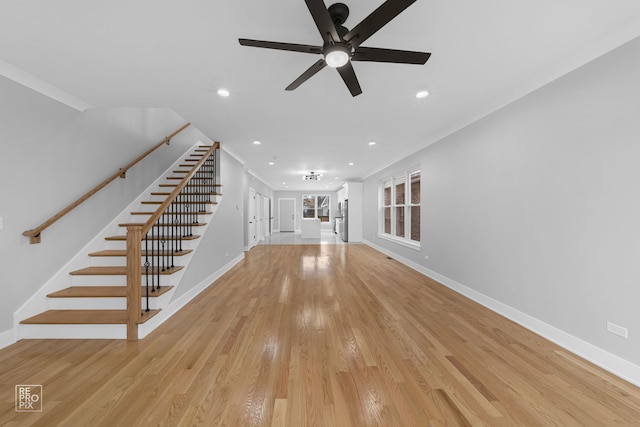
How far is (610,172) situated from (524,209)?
77cm

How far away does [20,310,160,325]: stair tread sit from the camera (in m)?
2.27

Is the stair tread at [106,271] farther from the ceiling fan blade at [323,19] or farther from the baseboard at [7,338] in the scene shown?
the ceiling fan blade at [323,19]

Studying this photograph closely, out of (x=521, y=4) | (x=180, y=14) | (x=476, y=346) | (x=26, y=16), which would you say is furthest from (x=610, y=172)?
(x=26, y=16)

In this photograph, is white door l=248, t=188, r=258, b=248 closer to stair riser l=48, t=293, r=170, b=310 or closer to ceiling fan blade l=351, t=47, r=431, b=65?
stair riser l=48, t=293, r=170, b=310

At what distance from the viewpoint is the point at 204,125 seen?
147 inches

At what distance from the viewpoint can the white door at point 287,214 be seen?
13656 mm

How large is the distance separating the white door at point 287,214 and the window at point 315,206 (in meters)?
0.68

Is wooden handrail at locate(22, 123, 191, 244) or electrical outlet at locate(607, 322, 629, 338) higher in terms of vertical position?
wooden handrail at locate(22, 123, 191, 244)

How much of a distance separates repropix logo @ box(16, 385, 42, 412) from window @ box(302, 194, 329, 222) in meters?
12.5

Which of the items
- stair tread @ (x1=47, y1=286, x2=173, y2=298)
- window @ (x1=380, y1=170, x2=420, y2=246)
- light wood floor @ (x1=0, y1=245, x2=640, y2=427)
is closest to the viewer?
light wood floor @ (x1=0, y1=245, x2=640, y2=427)

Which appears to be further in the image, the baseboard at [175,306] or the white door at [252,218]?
the white door at [252,218]

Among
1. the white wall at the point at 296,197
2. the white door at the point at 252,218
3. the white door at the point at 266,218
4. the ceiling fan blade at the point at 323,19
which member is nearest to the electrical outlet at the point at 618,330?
the ceiling fan blade at the point at 323,19

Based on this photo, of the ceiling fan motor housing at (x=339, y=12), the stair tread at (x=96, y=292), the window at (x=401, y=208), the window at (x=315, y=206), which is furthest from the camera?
the window at (x=315, y=206)

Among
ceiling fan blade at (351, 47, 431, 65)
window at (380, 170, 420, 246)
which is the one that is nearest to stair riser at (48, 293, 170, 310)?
ceiling fan blade at (351, 47, 431, 65)
